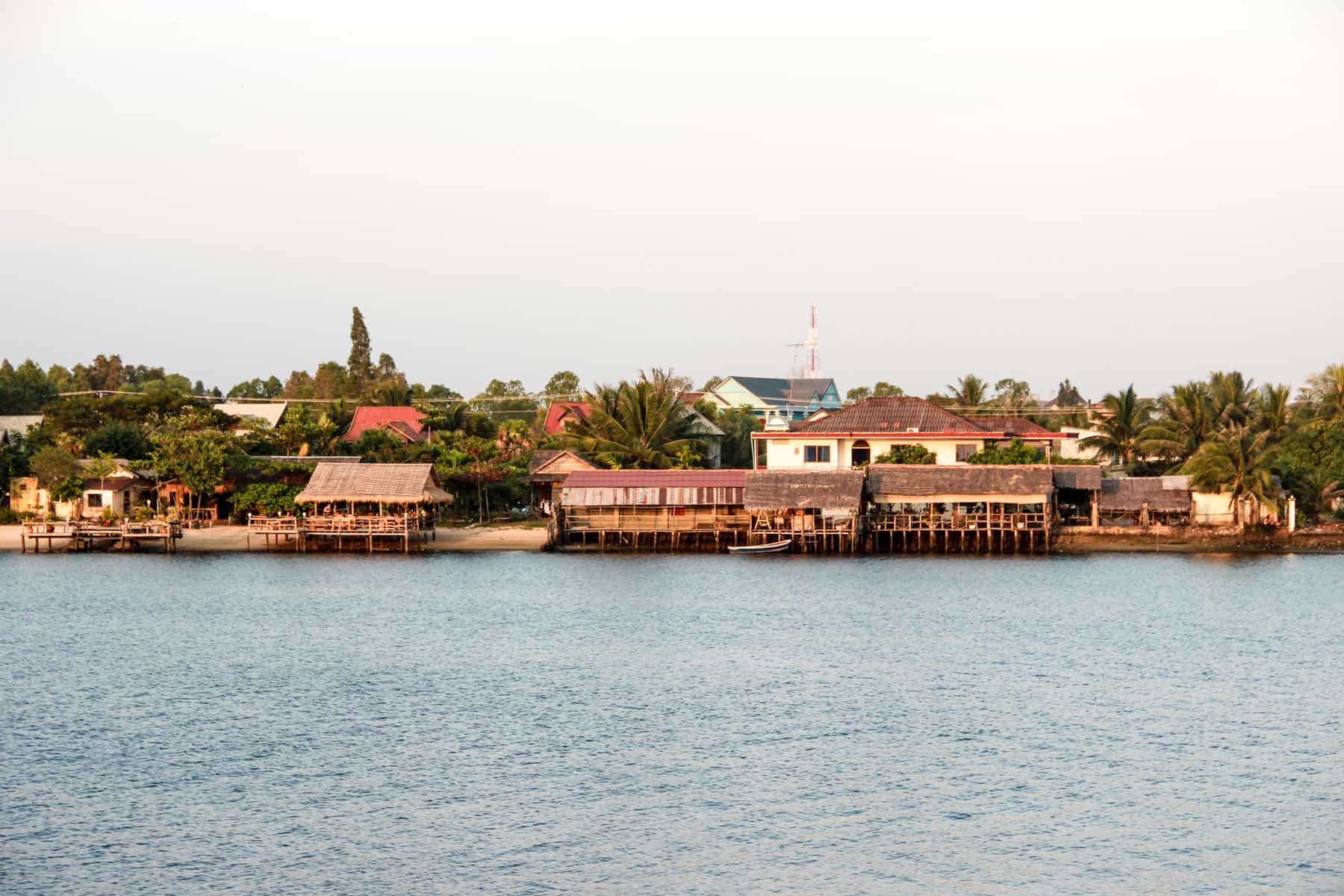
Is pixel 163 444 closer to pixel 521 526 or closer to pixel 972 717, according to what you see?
pixel 521 526

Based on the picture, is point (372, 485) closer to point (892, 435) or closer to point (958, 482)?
point (892, 435)

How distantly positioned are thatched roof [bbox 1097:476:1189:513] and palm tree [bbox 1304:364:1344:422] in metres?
10.9

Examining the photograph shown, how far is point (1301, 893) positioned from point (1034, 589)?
29.1m

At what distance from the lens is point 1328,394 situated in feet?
224

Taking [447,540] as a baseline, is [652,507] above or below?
above

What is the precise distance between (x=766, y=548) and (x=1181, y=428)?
21348 millimetres

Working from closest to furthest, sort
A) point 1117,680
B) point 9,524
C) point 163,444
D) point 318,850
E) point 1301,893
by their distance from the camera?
point 1301,893, point 318,850, point 1117,680, point 163,444, point 9,524

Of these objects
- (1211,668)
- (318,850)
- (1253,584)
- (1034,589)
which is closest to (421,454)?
(1034,589)

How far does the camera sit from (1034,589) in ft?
157

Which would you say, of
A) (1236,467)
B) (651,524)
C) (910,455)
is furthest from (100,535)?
(1236,467)

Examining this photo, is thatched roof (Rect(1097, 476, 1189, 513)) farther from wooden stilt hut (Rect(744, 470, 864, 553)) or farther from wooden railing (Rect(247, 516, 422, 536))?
wooden railing (Rect(247, 516, 422, 536))

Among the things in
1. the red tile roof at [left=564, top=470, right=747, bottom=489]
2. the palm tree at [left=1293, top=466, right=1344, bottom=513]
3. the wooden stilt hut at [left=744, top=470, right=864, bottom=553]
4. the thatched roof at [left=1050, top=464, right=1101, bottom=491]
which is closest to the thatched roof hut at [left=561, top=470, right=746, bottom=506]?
the red tile roof at [left=564, top=470, right=747, bottom=489]

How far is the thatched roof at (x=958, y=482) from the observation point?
5772 cm

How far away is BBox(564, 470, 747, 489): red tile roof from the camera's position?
5953 cm
